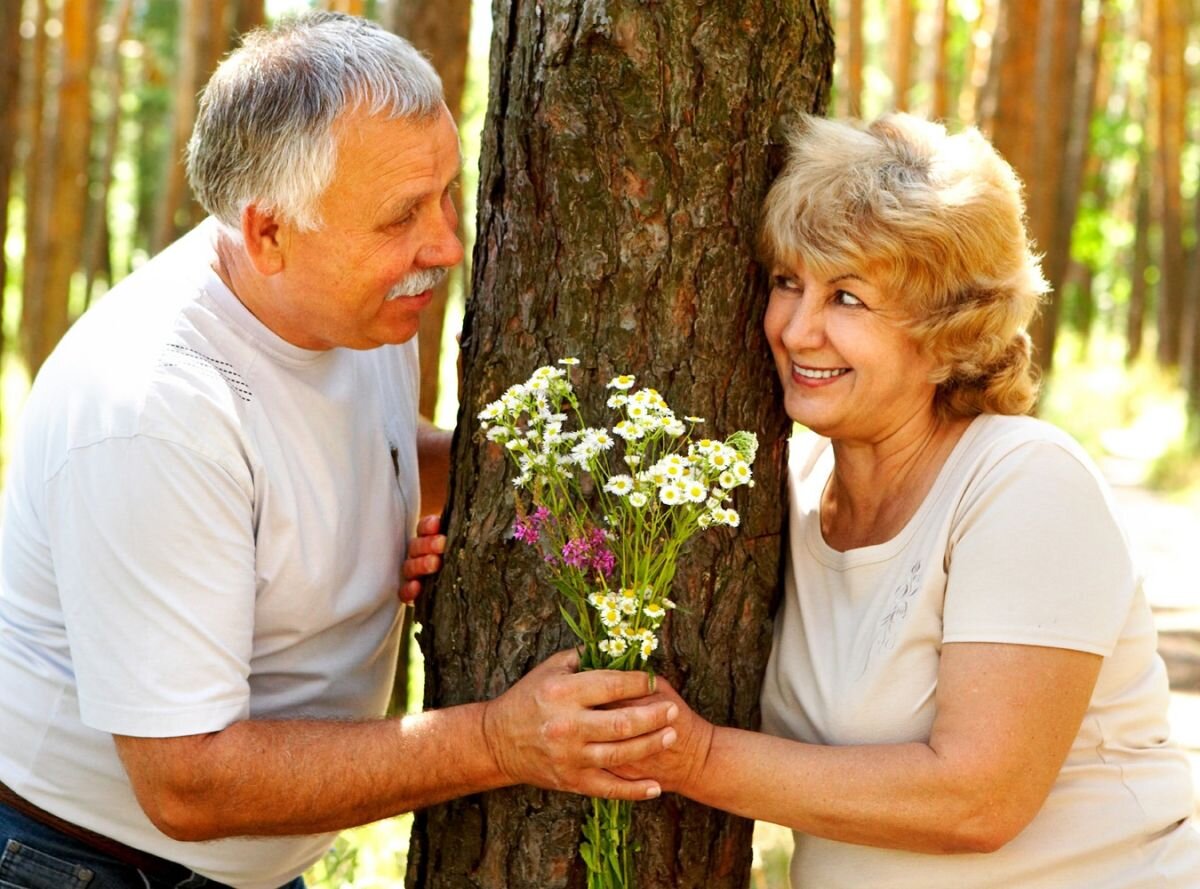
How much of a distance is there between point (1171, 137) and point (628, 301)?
52.1 feet

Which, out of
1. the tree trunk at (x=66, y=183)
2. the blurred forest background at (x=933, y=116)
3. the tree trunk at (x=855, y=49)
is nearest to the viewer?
the blurred forest background at (x=933, y=116)

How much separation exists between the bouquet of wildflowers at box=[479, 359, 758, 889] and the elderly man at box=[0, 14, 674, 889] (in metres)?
0.13

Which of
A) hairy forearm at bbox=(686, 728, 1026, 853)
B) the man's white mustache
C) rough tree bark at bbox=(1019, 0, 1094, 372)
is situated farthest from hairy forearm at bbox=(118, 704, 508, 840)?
rough tree bark at bbox=(1019, 0, 1094, 372)

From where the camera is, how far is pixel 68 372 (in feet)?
7.93

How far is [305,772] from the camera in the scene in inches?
92.2

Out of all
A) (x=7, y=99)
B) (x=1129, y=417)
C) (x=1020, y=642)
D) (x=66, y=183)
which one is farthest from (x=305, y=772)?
(x=1129, y=417)

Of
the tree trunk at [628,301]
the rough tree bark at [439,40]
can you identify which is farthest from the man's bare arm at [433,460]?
the rough tree bark at [439,40]

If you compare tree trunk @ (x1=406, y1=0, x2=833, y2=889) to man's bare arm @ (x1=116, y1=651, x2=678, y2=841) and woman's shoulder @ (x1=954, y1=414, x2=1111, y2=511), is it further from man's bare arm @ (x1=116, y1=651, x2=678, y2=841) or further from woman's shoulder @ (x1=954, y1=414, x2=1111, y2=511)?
woman's shoulder @ (x1=954, y1=414, x2=1111, y2=511)

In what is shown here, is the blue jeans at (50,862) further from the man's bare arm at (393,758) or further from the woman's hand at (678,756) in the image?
the woman's hand at (678,756)

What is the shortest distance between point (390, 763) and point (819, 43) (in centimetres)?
162

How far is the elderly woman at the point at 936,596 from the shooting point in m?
2.30

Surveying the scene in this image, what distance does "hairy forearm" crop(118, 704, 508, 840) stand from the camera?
7.54 feet

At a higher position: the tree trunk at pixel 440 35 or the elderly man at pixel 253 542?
the tree trunk at pixel 440 35

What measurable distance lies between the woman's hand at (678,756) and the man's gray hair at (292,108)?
3.55 feet
